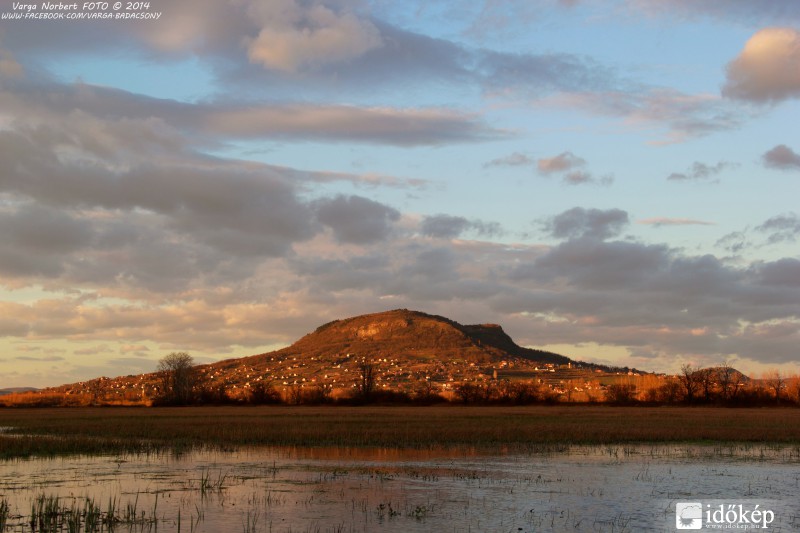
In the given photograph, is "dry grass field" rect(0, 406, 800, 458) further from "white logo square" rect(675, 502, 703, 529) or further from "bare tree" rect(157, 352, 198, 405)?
"bare tree" rect(157, 352, 198, 405)

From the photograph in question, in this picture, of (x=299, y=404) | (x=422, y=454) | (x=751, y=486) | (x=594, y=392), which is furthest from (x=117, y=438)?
(x=594, y=392)

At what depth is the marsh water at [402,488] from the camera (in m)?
21.5

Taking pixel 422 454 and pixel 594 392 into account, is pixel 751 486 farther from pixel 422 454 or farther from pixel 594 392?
Answer: pixel 594 392

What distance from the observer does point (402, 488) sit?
27.0 m

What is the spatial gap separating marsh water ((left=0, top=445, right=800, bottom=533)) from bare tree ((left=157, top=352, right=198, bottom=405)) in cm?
9599

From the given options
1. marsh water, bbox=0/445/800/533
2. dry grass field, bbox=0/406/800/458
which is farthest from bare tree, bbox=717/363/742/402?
marsh water, bbox=0/445/800/533

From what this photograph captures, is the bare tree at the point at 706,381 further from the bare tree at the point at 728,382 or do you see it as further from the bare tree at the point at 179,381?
the bare tree at the point at 179,381

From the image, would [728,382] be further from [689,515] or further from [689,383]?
[689,515]

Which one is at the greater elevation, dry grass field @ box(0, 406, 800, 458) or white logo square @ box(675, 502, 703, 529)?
white logo square @ box(675, 502, 703, 529)

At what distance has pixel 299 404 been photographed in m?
125

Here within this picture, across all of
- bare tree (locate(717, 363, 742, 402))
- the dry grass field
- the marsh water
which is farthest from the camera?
bare tree (locate(717, 363, 742, 402))

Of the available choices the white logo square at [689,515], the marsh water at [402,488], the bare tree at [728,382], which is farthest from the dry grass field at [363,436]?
the bare tree at [728,382]

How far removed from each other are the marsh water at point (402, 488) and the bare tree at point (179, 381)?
315ft

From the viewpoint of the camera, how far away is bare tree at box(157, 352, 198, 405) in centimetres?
13100
